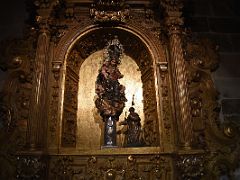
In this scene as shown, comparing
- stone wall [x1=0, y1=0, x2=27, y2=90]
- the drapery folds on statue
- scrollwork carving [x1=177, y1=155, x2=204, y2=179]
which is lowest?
scrollwork carving [x1=177, y1=155, x2=204, y2=179]

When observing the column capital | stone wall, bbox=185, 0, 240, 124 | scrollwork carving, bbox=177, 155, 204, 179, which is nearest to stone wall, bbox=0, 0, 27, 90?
the column capital

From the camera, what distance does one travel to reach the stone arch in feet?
13.7

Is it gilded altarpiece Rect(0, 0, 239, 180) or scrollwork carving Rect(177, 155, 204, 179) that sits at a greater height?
gilded altarpiece Rect(0, 0, 239, 180)

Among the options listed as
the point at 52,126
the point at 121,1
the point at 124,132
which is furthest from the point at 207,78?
the point at 52,126

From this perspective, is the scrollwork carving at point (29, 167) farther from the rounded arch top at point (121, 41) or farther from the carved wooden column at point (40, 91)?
the rounded arch top at point (121, 41)

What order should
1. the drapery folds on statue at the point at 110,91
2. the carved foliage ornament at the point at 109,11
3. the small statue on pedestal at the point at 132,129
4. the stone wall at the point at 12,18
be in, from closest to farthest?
the small statue on pedestal at the point at 132,129
the drapery folds on statue at the point at 110,91
the carved foliage ornament at the point at 109,11
the stone wall at the point at 12,18

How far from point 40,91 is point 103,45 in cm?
161

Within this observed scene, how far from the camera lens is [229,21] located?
15.8ft

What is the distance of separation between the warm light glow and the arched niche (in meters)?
0.07

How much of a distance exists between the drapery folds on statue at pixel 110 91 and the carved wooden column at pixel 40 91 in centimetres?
92

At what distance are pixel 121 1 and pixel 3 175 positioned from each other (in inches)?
122

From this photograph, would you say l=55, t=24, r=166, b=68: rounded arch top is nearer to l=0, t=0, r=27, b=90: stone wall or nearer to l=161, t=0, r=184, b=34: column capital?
l=161, t=0, r=184, b=34: column capital

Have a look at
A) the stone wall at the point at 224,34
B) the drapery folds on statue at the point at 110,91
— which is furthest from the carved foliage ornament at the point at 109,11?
the stone wall at the point at 224,34

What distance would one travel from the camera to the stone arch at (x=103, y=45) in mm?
4176
